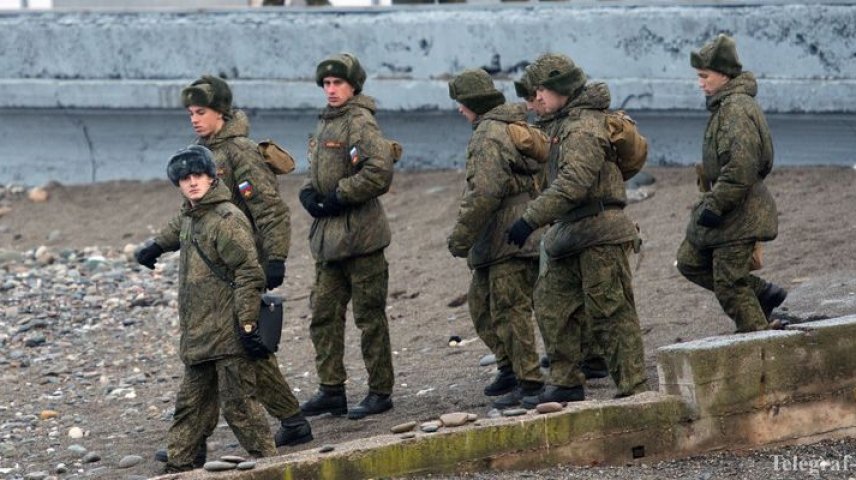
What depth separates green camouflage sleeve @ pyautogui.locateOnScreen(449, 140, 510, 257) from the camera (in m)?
9.40

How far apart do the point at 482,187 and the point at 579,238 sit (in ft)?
→ 2.28

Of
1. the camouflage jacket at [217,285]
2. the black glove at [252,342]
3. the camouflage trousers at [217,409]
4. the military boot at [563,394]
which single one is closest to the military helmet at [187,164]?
the camouflage jacket at [217,285]

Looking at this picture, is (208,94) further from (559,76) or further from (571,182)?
(571,182)

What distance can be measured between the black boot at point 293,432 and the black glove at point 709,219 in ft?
7.89

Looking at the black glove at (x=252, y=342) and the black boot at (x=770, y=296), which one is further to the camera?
the black boot at (x=770, y=296)

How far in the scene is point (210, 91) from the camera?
31.3ft

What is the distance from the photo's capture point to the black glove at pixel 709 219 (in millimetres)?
9570

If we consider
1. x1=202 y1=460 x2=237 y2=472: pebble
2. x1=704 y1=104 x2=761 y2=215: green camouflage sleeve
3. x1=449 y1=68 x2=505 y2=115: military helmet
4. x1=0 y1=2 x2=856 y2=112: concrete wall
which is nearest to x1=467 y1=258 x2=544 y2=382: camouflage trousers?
x1=449 y1=68 x2=505 y2=115: military helmet

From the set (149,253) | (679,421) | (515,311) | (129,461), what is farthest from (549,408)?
(129,461)

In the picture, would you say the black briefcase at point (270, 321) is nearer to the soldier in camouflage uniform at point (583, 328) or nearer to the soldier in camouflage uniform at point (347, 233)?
→ the soldier in camouflage uniform at point (347, 233)

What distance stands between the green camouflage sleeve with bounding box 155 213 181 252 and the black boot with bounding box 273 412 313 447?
1.09m

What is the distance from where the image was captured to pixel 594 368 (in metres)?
10.1

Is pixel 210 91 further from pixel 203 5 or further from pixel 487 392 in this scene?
pixel 203 5

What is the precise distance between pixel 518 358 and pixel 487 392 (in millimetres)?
466
